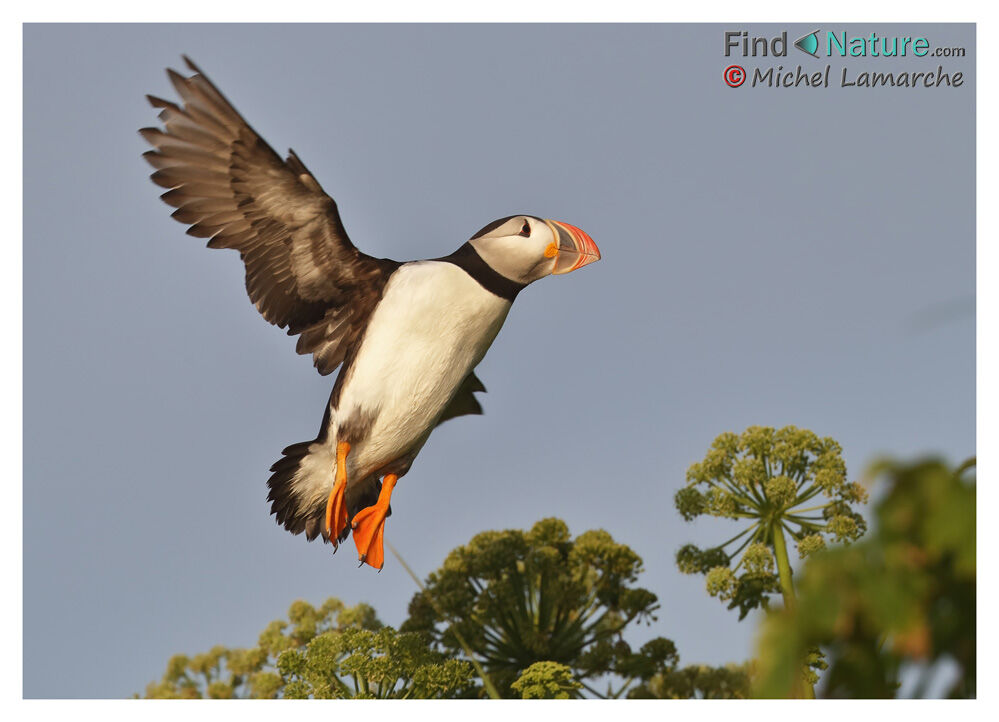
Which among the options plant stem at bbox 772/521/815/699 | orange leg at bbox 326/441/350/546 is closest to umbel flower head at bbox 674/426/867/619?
plant stem at bbox 772/521/815/699

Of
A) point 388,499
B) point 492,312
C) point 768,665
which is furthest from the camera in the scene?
point 388,499

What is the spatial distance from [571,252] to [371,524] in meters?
1.89

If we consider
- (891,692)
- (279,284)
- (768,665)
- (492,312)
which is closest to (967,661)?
(891,692)

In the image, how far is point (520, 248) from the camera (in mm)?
5672

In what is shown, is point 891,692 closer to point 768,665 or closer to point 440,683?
point 768,665

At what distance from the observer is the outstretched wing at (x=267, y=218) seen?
5.47m

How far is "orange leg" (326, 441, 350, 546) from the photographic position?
5.70 meters

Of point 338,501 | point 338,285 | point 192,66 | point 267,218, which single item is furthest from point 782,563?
point 192,66

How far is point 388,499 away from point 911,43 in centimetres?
405

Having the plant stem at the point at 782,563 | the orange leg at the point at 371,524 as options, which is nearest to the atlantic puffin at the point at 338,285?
the orange leg at the point at 371,524

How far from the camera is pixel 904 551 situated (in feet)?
5.03

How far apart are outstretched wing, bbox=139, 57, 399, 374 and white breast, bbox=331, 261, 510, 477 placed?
0.23 m

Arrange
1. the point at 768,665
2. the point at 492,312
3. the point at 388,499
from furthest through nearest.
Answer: the point at 388,499 → the point at 492,312 → the point at 768,665

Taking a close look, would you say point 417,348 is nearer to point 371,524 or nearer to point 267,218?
point 267,218
